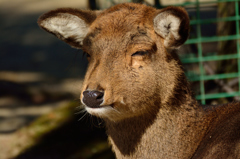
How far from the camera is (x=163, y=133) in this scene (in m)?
4.21

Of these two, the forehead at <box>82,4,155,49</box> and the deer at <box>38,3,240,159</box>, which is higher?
the forehead at <box>82,4,155,49</box>

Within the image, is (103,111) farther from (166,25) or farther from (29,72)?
(29,72)

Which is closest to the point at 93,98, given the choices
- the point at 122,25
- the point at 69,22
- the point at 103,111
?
the point at 103,111

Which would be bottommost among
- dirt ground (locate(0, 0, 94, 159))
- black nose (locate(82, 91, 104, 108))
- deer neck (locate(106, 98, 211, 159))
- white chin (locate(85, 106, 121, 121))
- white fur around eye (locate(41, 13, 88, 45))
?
dirt ground (locate(0, 0, 94, 159))

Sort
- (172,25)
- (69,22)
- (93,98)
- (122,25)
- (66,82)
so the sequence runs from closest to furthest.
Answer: (93,98)
(172,25)
(122,25)
(69,22)
(66,82)

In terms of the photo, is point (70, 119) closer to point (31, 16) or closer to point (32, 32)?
point (32, 32)

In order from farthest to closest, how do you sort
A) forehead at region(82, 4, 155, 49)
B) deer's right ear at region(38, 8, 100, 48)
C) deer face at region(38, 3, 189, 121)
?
deer's right ear at region(38, 8, 100, 48) → forehead at region(82, 4, 155, 49) → deer face at region(38, 3, 189, 121)

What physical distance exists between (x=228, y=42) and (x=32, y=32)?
792 cm

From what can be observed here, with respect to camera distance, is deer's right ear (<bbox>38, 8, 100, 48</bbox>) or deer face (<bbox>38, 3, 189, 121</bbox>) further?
deer's right ear (<bbox>38, 8, 100, 48</bbox>)

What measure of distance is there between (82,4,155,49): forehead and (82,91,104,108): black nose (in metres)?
0.68

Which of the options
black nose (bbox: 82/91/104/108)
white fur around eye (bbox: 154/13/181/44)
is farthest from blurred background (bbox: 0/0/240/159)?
white fur around eye (bbox: 154/13/181/44)

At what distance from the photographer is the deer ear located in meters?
3.87

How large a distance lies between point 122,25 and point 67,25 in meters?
0.83

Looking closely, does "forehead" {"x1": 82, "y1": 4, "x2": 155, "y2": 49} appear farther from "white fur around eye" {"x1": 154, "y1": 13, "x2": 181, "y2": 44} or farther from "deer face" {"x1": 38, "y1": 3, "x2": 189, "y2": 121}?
"white fur around eye" {"x1": 154, "y1": 13, "x2": 181, "y2": 44}
